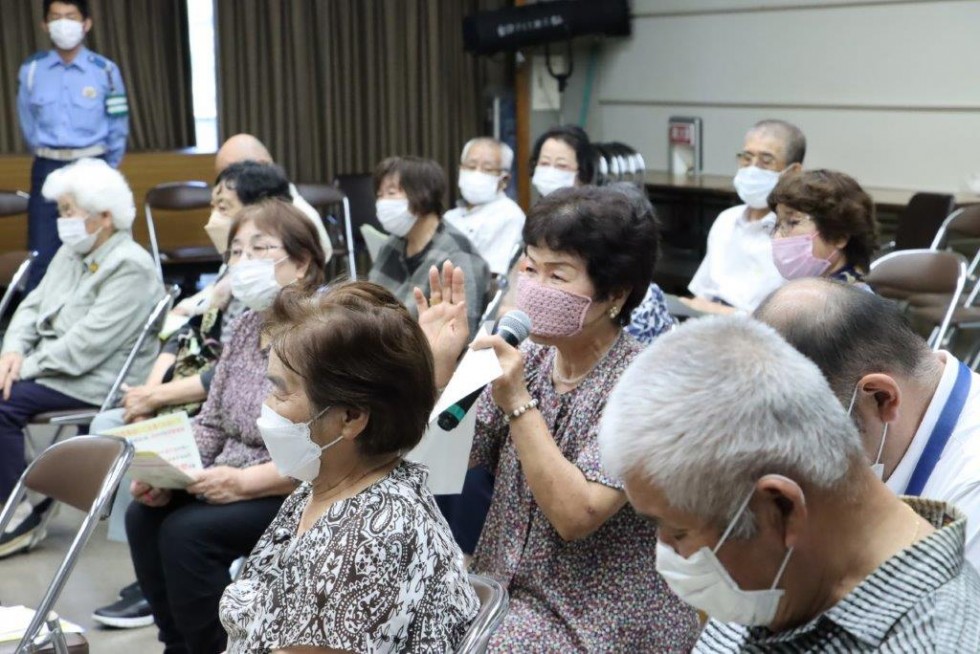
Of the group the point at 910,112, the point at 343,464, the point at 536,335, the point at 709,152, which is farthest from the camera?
the point at 709,152

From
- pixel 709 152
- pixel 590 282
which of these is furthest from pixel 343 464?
pixel 709 152

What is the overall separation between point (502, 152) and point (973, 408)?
4.31 meters

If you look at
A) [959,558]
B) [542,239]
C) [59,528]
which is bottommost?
[59,528]

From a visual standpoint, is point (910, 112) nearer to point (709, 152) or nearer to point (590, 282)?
point (709, 152)

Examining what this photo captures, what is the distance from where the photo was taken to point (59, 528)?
4516 mm

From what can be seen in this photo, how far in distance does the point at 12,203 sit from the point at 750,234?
395 cm

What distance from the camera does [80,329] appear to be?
169 inches

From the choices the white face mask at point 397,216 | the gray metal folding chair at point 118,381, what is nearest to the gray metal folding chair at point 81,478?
the gray metal folding chair at point 118,381

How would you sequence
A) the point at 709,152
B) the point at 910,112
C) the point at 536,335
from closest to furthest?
the point at 536,335
the point at 910,112
the point at 709,152

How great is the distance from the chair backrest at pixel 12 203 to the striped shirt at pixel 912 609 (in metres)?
5.93

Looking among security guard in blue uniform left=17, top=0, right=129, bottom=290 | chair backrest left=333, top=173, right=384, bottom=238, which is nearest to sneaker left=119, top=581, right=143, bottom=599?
security guard in blue uniform left=17, top=0, right=129, bottom=290

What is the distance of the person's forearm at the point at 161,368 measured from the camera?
3.85 m

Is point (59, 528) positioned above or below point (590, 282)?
below

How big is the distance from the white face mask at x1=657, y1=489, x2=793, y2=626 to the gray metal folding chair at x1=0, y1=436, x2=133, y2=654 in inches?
63.7
